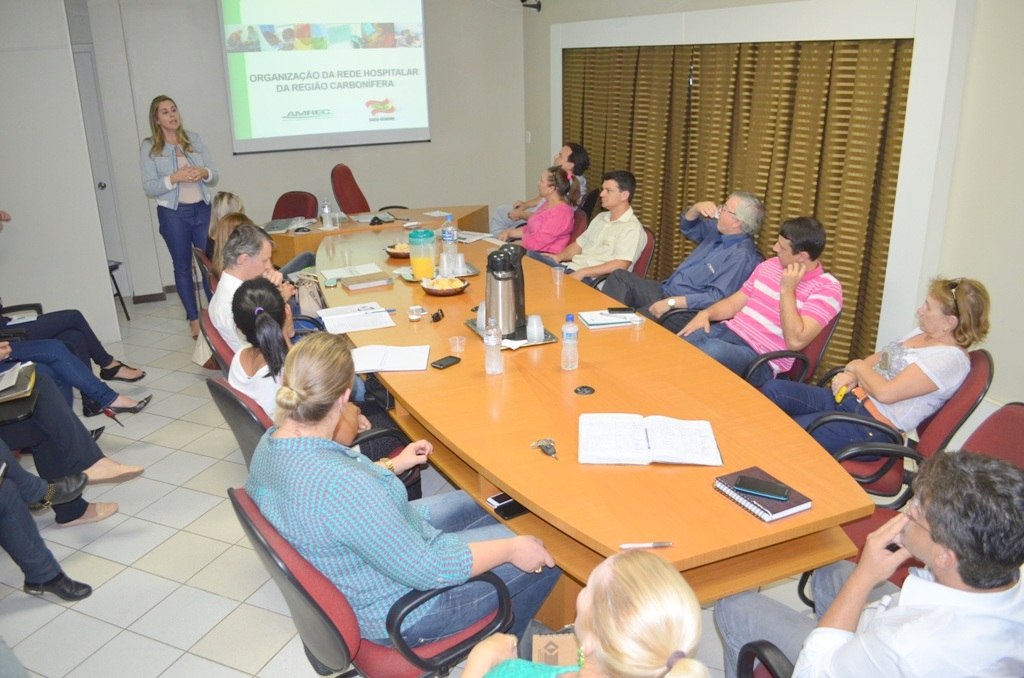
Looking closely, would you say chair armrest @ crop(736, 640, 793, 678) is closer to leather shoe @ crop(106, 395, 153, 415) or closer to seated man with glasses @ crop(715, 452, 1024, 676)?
seated man with glasses @ crop(715, 452, 1024, 676)

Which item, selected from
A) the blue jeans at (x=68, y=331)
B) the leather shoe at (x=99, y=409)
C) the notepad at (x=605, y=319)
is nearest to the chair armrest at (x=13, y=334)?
the blue jeans at (x=68, y=331)

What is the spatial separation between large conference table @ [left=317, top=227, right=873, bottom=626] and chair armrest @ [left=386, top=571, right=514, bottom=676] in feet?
0.73

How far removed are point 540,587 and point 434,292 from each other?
2.12 meters

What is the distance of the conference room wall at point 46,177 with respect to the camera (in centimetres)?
537

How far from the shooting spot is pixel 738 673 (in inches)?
76.9

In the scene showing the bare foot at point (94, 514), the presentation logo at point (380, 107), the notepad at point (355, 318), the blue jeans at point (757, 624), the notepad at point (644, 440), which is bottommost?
the bare foot at point (94, 514)

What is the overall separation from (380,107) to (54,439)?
5.13 m

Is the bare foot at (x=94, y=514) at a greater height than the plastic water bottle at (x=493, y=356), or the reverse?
the plastic water bottle at (x=493, y=356)

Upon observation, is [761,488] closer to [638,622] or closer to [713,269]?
[638,622]

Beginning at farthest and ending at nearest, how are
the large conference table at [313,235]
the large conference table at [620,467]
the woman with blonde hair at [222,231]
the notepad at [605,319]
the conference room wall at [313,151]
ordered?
the conference room wall at [313,151] < the large conference table at [313,235] < the woman with blonde hair at [222,231] < the notepad at [605,319] < the large conference table at [620,467]

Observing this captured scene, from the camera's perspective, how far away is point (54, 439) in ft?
11.8

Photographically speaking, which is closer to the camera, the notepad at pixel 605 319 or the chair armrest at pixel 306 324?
the notepad at pixel 605 319

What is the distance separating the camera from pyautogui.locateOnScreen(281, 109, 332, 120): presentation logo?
7.53 metres

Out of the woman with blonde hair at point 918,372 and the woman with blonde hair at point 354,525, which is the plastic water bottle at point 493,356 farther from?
the woman with blonde hair at point 918,372
